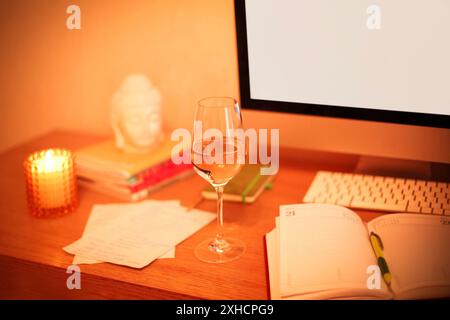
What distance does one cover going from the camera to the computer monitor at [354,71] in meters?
0.93

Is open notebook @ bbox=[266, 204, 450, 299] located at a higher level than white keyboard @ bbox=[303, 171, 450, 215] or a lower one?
lower

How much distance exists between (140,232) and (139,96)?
1.11 feet

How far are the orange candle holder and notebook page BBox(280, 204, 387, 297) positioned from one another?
0.43m

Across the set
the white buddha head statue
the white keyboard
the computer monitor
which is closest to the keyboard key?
the white keyboard

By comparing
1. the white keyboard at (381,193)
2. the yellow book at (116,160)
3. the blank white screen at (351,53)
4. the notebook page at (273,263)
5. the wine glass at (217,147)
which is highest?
the blank white screen at (351,53)

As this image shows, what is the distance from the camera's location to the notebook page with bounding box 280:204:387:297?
2.45 feet

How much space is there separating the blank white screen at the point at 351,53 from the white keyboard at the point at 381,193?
16 cm

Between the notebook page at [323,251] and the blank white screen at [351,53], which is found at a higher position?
the blank white screen at [351,53]

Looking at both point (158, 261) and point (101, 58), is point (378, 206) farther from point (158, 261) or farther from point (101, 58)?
point (101, 58)

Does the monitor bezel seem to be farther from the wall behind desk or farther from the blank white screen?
the wall behind desk

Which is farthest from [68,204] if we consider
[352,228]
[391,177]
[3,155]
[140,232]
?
[391,177]

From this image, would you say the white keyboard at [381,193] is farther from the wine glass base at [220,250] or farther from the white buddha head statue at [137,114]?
the white buddha head statue at [137,114]

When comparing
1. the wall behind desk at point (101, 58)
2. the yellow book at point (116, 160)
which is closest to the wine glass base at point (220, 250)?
the yellow book at point (116, 160)

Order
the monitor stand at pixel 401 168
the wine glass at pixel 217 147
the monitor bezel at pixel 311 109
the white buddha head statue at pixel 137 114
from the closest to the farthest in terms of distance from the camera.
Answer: the wine glass at pixel 217 147, the monitor bezel at pixel 311 109, the monitor stand at pixel 401 168, the white buddha head statue at pixel 137 114
